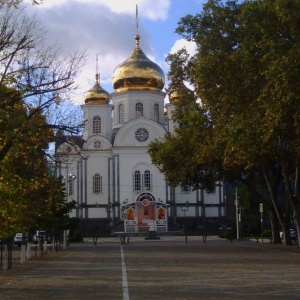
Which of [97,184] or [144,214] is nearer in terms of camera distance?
[144,214]

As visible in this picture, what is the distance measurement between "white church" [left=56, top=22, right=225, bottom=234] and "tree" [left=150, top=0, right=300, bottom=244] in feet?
148

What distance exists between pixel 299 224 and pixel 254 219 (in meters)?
35.0

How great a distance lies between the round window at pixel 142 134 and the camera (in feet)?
254

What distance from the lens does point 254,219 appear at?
7100 centimetres

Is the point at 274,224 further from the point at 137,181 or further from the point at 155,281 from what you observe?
the point at 137,181

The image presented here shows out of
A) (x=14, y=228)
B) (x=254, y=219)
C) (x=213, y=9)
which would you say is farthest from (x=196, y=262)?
(x=254, y=219)

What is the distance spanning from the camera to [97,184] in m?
79.1

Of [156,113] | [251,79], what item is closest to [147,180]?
[156,113]

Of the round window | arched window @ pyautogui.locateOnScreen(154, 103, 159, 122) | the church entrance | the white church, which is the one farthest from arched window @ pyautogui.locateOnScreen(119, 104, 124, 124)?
the church entrance

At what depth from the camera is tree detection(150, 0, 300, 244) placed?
24.5 metres

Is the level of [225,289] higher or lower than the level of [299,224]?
lower

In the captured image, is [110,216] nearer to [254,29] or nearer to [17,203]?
[254,29]

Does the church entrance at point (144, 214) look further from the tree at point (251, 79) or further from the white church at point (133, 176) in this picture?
the tree at point (251, 79)

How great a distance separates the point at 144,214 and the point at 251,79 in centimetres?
5013
